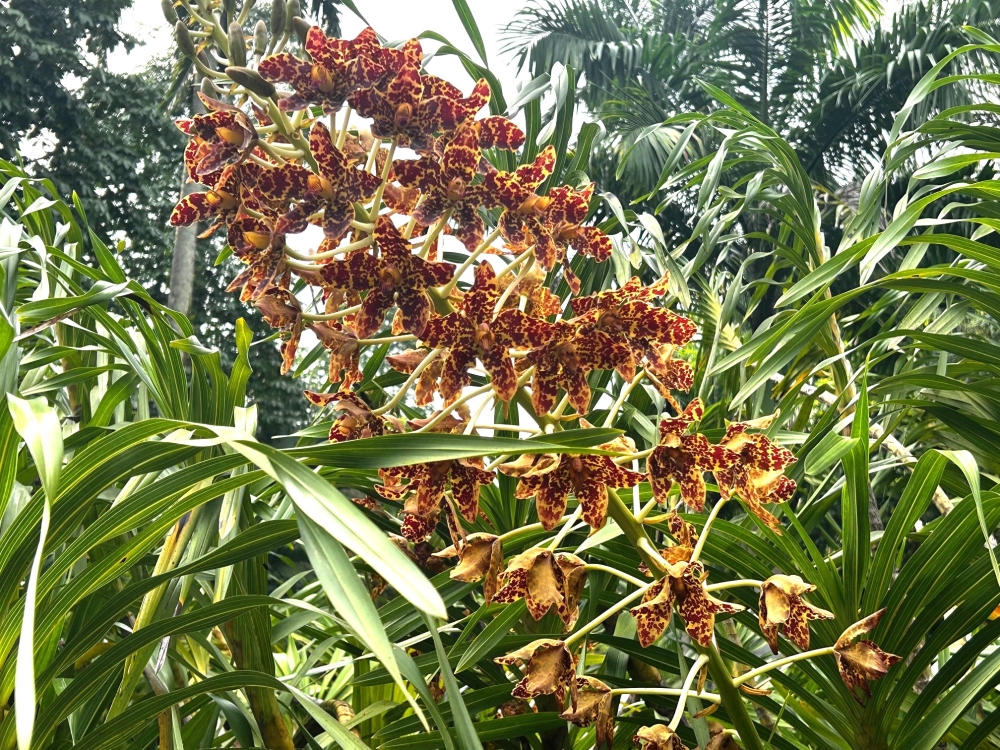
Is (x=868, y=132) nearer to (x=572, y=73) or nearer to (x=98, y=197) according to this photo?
(x=98, y=197)

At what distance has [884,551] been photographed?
693 mm

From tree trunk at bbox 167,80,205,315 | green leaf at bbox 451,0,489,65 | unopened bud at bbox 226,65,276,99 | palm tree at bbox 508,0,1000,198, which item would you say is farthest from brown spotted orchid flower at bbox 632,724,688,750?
palm tree at bbox 508,0,1000,198

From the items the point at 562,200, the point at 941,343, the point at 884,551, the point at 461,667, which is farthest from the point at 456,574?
the point at 941,343

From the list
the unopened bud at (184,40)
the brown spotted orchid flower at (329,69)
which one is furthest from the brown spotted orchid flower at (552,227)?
the unopened bud at (184,40)

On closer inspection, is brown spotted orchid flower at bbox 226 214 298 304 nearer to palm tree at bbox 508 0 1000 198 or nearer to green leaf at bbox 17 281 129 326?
green leaf at bbox 17 281 129 326

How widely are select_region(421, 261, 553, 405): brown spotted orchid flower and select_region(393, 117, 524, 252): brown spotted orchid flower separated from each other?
0.19 ft

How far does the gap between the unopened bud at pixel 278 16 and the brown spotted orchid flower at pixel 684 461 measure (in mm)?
354

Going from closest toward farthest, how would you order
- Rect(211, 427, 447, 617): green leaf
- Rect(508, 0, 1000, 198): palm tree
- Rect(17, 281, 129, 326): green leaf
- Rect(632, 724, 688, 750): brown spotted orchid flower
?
Rect(211, 427, 447, 617): green leaf, Rect(632, 724, 688, 750): brown spotted orchid flower, Rect(17, 281, 129, 326): green leaf, Rect(508, 0, 1000, 198): palm tree

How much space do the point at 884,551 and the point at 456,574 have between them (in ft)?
1.20

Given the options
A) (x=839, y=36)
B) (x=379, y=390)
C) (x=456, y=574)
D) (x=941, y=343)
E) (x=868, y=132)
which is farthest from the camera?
(x=839, y=36)

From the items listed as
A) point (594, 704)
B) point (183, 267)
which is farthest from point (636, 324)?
point (183, 267)

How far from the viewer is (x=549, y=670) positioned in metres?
0.53

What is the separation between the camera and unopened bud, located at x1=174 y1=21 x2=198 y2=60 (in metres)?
0.55

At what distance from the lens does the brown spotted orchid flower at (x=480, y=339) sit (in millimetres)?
519
